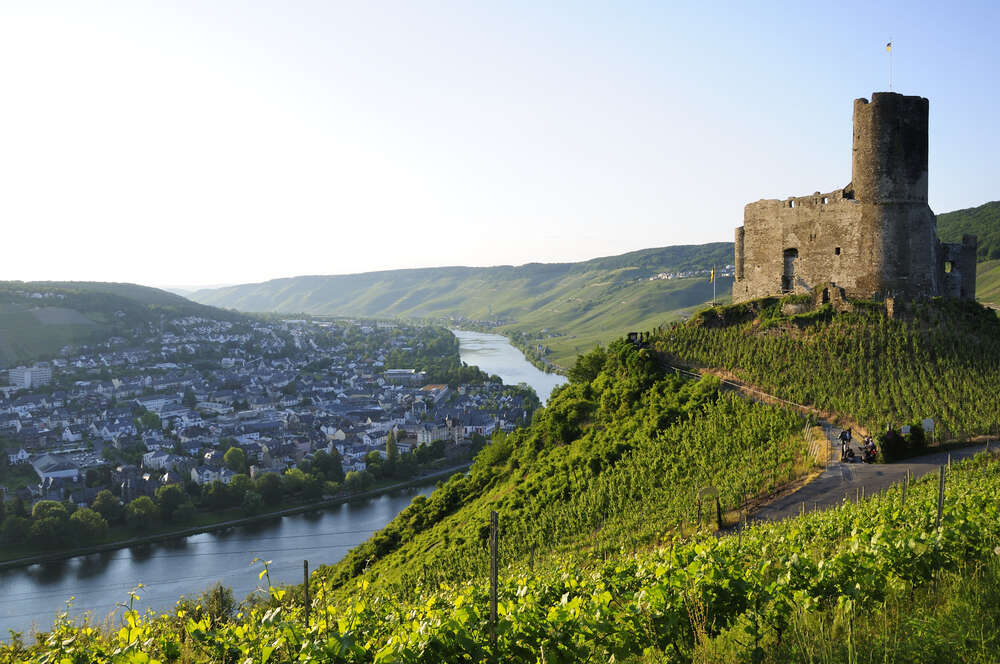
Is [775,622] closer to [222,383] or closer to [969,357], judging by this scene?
[969,357]

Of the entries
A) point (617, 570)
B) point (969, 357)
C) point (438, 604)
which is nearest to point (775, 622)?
point (617, 570)

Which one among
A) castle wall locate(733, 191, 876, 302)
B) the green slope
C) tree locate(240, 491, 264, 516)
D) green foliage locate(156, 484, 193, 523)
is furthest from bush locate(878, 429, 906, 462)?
the green slope

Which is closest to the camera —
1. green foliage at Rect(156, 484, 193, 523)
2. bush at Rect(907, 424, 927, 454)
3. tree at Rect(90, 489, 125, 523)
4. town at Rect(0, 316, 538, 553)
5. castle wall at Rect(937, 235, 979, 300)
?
bush at Rect(907, 424, 927, 454)

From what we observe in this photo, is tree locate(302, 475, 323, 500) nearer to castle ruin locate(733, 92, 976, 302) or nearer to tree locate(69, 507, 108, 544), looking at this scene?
tree locate(69, 507, 108, 544)

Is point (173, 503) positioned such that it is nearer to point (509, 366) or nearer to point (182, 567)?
point (182, 567)

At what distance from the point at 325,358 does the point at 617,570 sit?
162 metres

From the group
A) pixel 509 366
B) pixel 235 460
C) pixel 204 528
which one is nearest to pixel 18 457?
pixel 235 460

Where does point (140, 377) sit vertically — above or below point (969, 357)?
below

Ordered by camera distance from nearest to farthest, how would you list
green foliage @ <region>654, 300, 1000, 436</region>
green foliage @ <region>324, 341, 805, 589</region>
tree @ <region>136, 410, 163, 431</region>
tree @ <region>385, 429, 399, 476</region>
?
green foliage @ <region>324, 341, 805, 589</region> < green foliage @ <region>654, 300, 1000, 436</region> < tree @ <region>385, 429, 399, 476</region> < tree @ <region>136, 410, 163, 431</region>

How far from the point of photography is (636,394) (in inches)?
1069

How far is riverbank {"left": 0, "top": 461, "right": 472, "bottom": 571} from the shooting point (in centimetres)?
5222

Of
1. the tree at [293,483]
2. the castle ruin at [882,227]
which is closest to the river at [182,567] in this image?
the tree at [293,483]

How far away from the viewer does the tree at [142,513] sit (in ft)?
190

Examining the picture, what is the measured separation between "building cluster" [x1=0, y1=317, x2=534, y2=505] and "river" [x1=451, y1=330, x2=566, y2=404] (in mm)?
8980
